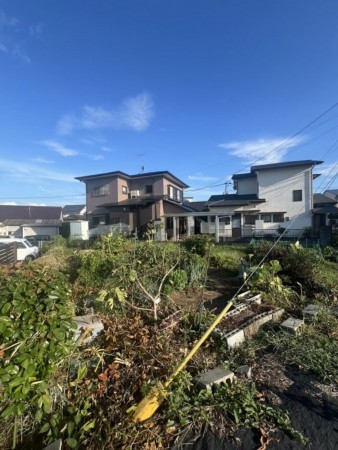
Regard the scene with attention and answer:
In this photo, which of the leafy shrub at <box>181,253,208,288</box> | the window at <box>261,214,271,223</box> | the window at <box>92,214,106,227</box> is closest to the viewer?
the leafy shrub at <box>181,253,208,288</box>

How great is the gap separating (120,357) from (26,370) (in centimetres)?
92

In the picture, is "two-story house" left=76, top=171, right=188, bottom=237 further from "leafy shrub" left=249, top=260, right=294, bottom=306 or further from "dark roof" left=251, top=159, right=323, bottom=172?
"leafy shrub" left=249, top=260, right=294, bottom=306

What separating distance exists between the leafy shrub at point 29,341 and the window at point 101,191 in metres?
21.7

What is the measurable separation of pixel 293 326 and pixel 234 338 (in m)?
0.88

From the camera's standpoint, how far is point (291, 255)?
5.17 m

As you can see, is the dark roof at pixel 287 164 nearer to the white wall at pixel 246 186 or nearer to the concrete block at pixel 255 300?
the white wall at pixel 246 186

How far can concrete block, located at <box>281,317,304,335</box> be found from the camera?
3.06 m

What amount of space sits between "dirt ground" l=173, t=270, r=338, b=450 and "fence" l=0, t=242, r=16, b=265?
7249mm

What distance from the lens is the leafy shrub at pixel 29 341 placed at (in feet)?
4.80

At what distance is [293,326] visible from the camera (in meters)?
3.11

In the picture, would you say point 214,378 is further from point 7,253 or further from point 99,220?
point 99,220

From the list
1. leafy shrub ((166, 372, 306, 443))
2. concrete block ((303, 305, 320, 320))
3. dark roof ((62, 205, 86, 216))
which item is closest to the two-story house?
concrete block ((303, 305, 320, 320))

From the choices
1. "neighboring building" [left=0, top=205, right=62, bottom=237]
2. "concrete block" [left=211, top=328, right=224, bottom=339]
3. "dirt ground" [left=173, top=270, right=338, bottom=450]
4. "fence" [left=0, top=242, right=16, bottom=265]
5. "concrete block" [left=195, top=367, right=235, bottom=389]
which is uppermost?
"neighboring building" [left=0, top=205, right=62, bottom=237]

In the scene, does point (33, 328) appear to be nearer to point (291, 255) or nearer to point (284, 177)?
point (291, 255)
